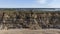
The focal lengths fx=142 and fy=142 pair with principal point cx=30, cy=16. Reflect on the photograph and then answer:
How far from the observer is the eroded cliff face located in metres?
3.57

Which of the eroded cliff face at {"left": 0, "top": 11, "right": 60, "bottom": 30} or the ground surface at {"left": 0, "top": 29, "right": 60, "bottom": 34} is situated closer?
the ground surface at {"left": 0, "top": 29, "right": 60, "bottom": 34}

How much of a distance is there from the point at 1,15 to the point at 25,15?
0.63 m

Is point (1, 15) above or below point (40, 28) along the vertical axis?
above

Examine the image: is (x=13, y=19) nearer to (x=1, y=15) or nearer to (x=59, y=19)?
(x=1, y=15)

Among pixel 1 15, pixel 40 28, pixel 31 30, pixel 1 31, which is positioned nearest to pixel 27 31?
pixel 31 30

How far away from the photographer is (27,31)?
328 cm

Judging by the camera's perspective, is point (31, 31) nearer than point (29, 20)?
Yes

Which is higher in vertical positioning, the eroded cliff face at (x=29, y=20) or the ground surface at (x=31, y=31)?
the eroded cliff face at (x=29, y=20)

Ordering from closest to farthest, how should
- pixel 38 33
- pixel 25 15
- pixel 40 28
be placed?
1. pixel 38 33
2. pixel 40 28
3. pixel 25 15

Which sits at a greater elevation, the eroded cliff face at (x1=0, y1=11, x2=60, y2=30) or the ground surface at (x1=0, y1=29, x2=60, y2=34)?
the eroded cliff face at (x1=0, y1=11, x2=60, y2=30)

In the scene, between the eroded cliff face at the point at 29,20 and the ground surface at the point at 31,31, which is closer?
the ground surface at the point at 31,31

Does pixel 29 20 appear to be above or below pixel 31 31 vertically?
above

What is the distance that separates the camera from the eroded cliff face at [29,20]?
3.57 m

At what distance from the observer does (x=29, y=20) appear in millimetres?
3658
